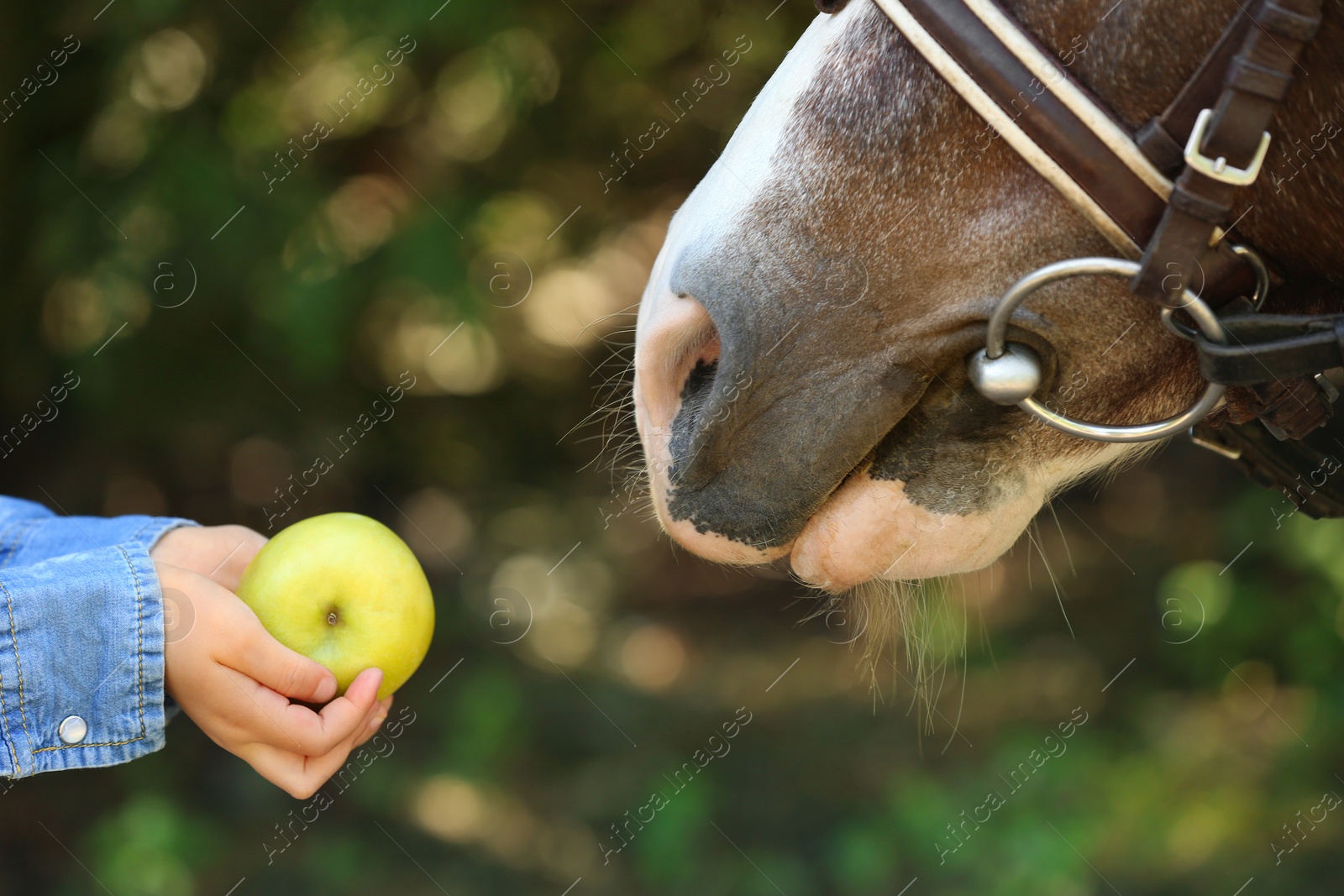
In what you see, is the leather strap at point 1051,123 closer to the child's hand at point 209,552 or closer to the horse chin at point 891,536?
the horse chin at point 891,536

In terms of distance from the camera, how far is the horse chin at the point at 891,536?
88 cm

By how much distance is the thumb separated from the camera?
A: 92 cm

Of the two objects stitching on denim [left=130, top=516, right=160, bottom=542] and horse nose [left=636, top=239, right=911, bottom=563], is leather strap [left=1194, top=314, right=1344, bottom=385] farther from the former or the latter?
stitching on denim [left=130, top=516, right=160, bottom=542]

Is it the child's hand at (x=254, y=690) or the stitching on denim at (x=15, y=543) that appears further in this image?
the stitching on denim at (x=15, y=543)

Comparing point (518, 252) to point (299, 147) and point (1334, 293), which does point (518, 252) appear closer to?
point (299, 147)

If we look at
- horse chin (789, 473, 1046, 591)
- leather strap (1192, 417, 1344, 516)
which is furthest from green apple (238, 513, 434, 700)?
leather strap (1192, 417, 1344, 516)

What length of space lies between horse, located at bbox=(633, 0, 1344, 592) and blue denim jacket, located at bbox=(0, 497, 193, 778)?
0.47m

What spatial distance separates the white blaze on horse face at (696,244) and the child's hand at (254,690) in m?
0.35

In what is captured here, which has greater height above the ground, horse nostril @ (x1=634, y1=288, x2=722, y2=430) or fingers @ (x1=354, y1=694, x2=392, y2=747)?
horse nostril @ (x1=634, y1=288, x2=722, y2=430)

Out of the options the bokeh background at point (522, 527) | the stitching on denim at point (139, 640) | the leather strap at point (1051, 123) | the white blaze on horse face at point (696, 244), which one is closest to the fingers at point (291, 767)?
the stitching on denim at point (139, 640)

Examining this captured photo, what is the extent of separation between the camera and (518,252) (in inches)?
92.0

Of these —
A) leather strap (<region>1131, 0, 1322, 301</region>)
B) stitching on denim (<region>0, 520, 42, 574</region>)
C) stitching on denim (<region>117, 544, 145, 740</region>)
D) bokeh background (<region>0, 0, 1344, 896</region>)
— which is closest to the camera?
leather strap (<region>1131, 0, 1322, 301</region>)

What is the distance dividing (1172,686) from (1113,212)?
211 cm

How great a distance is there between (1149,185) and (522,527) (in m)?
2.11
